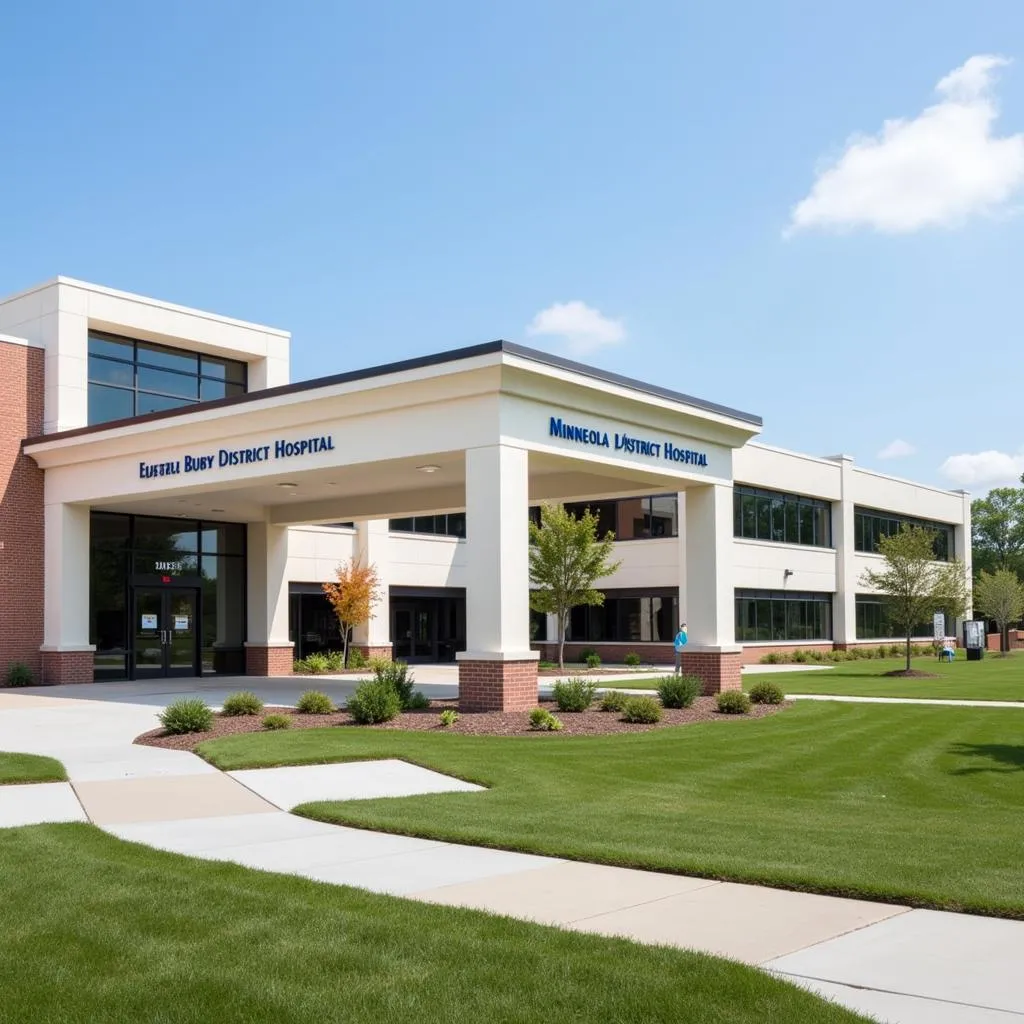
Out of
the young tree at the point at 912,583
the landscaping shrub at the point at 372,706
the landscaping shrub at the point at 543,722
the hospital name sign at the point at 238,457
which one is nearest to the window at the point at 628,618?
the young tree at the point at 912,583

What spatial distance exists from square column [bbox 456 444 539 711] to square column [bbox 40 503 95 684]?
1357 centimetres

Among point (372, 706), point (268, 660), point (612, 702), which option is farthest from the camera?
point (268, 660)

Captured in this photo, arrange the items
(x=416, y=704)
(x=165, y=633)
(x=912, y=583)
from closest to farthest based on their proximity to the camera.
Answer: (x=416, y=704), (x=165, y=633), (x=912, y=583)

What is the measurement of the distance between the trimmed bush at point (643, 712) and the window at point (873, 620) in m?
36.5

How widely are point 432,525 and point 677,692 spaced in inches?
979

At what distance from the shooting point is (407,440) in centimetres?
2097

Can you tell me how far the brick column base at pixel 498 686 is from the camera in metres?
19.1

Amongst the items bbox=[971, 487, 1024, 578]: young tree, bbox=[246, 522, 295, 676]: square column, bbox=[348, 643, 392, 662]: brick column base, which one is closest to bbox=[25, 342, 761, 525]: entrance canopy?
bbox=[246, 522, 295, 676]: square column

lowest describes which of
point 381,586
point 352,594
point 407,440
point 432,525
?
point 352,594

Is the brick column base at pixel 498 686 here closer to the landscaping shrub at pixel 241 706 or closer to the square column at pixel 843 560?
the landscaping shrub at pixel 241 706

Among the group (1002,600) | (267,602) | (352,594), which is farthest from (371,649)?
(1002,600)

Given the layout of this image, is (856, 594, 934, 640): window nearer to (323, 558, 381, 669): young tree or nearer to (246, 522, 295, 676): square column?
(323, 558, 381, 669): young tree

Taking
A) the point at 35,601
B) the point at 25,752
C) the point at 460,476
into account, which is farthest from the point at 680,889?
the point at 35,601

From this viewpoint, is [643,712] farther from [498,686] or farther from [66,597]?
[66,597]
